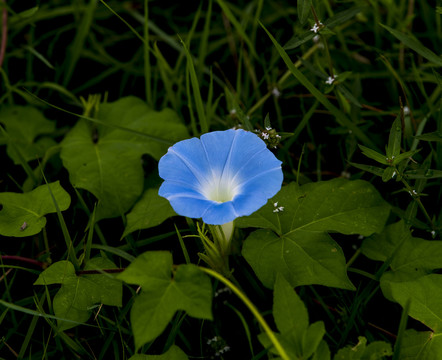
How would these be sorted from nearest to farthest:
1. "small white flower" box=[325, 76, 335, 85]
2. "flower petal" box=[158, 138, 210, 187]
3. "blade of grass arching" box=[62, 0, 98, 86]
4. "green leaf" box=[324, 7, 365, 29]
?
1. "flower petal" box=[158, 138, 210, 187]
2. "green leaf" box=[324, 7, 365, 29]
3. "small white flower" box=[325, 76, 335, 85]
4. "blade of grass arching" box=[62, 0, 98, 86]

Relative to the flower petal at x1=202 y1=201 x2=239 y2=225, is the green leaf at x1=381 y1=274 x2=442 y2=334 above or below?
below

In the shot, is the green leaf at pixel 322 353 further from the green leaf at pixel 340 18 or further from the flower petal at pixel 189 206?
the green leaf at pixel 340 18

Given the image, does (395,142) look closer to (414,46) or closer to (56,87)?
(414,46)

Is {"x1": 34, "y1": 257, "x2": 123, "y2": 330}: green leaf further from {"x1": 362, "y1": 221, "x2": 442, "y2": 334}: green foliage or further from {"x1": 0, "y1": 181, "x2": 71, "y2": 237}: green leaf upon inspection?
{"x1": 362, "y1": 221, "x2": 442, "y2": 334}: green foliage

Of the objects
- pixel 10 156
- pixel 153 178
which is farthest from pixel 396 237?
pixel 10 156

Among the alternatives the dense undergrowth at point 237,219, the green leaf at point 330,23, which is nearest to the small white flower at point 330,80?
the dense undergrowth at point 237,219

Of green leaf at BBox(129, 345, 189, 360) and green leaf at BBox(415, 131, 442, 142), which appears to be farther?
green leaf at BBox(415, 131, 442, 142)

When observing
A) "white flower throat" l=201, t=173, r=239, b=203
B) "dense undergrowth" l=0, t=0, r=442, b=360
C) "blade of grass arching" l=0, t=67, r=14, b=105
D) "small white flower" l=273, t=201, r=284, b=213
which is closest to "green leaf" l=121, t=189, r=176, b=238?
"dense undergrowth" l=0, t=0, r=442, b=360

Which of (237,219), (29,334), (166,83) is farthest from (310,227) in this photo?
(166,83)
